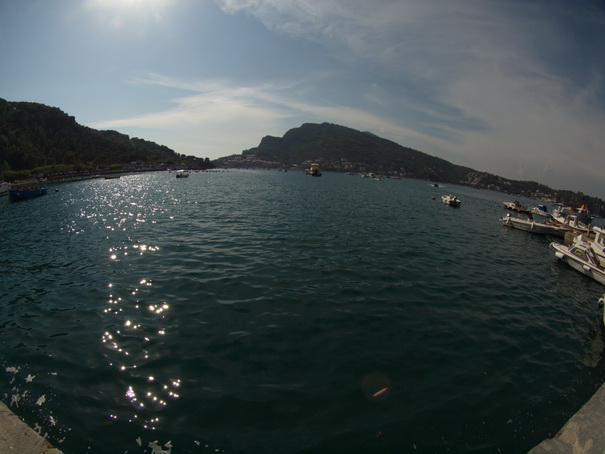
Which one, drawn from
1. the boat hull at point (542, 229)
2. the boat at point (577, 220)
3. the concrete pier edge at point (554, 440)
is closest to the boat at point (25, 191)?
the concrete pier edge at point (554, 440)

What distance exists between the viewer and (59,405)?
21.7 ft

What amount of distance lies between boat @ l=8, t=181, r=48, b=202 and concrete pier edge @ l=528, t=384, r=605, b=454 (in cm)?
7158

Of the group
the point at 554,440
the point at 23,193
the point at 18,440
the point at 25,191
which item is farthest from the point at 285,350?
the point at 25,191

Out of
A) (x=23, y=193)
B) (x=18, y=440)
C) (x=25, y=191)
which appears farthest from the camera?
(x=25, y=191)

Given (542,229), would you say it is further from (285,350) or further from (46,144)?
(46,144)

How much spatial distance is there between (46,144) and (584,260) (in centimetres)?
16590

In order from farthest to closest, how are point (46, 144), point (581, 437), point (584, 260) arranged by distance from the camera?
point (46, 144), point (584, 260), point (581, 437)

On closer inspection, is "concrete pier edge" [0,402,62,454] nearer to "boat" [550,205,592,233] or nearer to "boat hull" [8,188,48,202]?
"boat" [550,205,592,233]

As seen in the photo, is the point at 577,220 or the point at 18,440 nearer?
the point at 18,440

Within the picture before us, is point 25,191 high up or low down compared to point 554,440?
up

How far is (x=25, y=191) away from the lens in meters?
50.3

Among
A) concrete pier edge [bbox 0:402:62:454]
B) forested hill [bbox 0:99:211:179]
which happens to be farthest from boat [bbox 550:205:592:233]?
forested hill [bbox 0:99:211:179]

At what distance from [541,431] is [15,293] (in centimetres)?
2037

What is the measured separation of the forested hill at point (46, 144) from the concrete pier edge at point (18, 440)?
341ft
